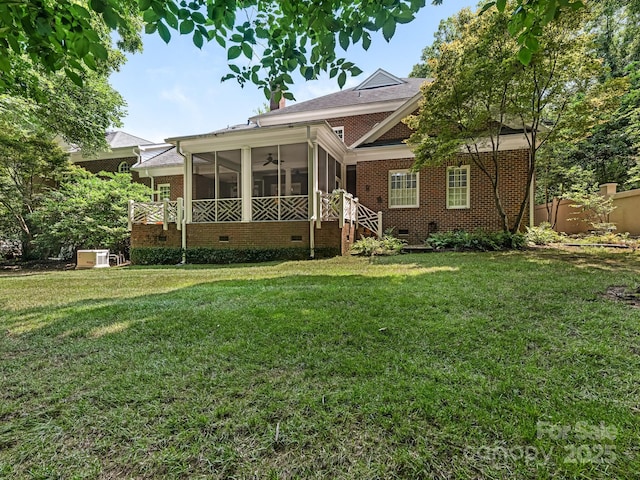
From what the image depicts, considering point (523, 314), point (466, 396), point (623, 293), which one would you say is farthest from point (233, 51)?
point (623, 293)

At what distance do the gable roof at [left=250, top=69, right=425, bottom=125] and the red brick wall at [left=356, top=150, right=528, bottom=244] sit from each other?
411 cm

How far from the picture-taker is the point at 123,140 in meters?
20.2

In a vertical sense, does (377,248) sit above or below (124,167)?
below

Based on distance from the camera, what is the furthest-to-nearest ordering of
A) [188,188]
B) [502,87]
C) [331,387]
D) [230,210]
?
[188,188] < [230,210] < [502,87] < [331,387]

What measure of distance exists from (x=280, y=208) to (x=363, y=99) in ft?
28.2

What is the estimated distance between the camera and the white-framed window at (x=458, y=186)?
11625 millimetres

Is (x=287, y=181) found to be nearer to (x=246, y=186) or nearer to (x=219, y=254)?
(x=246, y=186)

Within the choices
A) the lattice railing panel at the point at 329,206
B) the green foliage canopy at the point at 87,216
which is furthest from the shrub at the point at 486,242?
the green foliage canopy at the point at 87,216

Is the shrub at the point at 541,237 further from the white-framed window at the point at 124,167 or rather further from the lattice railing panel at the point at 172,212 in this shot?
the white-framed window at the point at 124,167

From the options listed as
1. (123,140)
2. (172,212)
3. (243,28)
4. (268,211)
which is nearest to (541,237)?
(268,211)

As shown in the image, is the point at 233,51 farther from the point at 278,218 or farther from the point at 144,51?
the point at 144,51

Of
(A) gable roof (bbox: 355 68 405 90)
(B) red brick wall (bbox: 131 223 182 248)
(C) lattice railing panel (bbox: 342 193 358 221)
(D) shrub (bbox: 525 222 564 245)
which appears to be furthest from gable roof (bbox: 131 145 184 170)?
(D) shrub (bbox: 525 222 564 245)

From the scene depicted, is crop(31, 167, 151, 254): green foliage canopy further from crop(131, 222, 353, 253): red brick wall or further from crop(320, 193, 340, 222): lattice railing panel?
crop(320, 193, 340, 222): lattice railing panel

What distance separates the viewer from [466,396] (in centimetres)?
198
